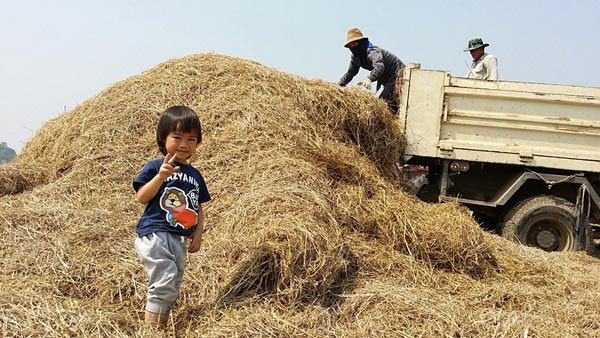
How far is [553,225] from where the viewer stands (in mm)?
5891

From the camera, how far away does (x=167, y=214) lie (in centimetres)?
264

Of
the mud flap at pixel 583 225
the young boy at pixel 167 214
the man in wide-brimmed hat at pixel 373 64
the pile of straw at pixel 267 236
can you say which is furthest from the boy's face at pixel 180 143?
the mud flap at pixel 583 225

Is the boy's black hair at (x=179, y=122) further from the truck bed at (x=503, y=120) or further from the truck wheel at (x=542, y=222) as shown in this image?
the truck wheel at (x=542, y=222)

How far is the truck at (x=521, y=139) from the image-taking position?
18.9 ft

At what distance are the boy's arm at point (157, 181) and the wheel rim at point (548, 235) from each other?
4.73 m

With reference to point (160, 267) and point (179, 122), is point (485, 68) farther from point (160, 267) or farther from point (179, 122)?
point (160, 267)

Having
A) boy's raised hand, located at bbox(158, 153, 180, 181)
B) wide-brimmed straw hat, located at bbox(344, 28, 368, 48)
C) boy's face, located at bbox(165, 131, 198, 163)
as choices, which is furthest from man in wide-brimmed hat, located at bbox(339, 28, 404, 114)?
boy's raised hand, located at bbox(158, 153, 180, 181)

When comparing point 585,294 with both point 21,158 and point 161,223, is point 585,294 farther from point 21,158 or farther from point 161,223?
point 21,158

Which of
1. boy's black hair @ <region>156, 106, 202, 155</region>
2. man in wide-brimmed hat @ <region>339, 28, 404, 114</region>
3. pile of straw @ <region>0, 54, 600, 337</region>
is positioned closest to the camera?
boy's black hair @ <region>156, 106, 202, 155</region>

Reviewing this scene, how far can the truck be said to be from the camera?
575 centimetres

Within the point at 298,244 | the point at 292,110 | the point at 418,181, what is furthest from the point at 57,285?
the point at 418,181

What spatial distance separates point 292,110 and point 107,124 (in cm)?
195

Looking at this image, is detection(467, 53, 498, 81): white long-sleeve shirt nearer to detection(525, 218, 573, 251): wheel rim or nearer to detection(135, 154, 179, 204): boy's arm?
detection(525, 218, 573, 251): wheel rim

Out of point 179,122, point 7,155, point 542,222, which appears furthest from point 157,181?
point 7,155
